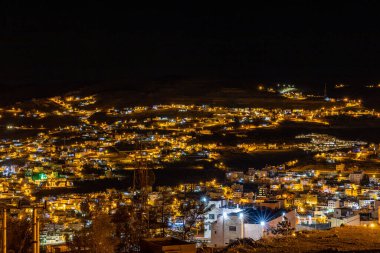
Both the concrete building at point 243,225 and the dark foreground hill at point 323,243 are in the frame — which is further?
the concrete building at point 243,225

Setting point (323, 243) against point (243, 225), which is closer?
point (323, 243)

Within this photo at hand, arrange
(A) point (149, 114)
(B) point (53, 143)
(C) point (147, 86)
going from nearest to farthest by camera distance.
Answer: (B) point (53, 143) → (A) point (149, 114) → (C) point (147, 86)

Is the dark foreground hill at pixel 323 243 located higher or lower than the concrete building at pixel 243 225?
higher

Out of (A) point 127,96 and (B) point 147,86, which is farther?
(B) point 147,86

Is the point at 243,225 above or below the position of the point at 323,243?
below

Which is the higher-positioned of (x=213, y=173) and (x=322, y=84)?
(x=322, y=84)

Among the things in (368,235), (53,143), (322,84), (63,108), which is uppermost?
(322,84)

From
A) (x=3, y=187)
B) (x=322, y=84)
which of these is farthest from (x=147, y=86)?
(x=3, y=187)

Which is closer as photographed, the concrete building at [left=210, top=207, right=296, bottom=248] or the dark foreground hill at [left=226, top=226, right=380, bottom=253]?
the dark foreground hill at [left=226, top=226, right=380, bottom=253]

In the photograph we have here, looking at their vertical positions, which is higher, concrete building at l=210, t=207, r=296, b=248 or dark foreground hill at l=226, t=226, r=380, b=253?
dark foreground hill at l=226, t=226, r=380, b=253

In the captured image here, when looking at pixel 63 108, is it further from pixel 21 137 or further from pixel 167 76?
pixel 167 76

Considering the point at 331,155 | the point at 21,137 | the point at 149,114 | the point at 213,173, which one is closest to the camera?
the point at 213,173
